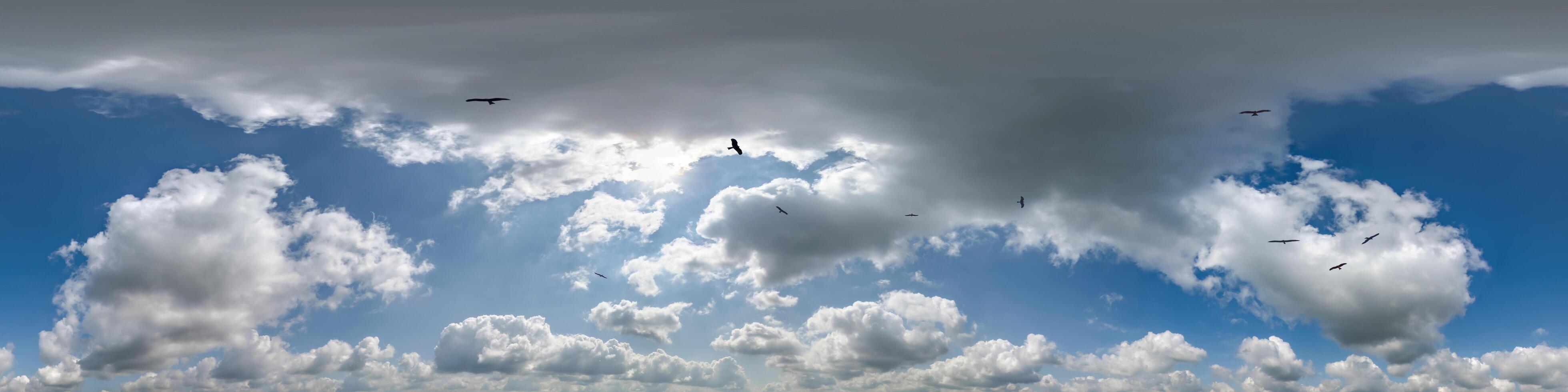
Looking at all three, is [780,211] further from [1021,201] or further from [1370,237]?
[1370,237]

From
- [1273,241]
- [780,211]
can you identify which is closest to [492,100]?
[780,211]

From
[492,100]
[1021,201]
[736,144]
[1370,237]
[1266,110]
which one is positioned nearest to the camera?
[736,144]

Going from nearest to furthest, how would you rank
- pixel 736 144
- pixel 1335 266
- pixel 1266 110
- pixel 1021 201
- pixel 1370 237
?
pixel 736 144 < pixel 1266 110 < pixel 1370 237 < pixel 1335 266 < pixel 1021 201

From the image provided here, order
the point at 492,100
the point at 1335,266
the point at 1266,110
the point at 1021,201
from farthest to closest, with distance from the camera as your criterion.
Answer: the point at 1021,201 < the point at 1335,266 < the point at 1266,110 < the point at 492,100

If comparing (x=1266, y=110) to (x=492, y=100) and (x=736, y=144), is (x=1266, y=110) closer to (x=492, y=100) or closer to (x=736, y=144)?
(x=736, y=144)

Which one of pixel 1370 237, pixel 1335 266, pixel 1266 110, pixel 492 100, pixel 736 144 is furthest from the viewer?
pixel 1335 266

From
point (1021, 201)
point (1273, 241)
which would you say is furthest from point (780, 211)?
point (1273, 241)

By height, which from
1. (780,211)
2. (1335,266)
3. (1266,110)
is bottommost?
(1335,266)

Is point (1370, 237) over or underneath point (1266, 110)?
underneath

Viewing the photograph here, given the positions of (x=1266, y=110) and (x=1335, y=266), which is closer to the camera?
(x=1266, y=110)
